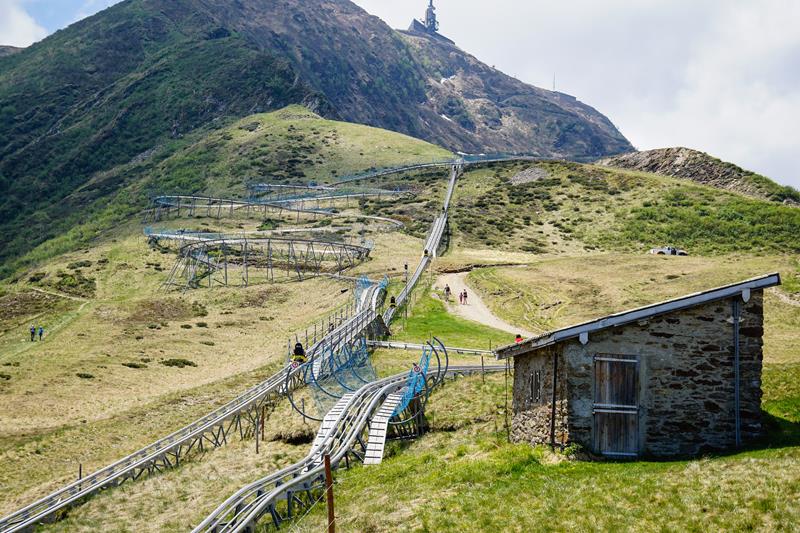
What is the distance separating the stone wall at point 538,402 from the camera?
2155 cm

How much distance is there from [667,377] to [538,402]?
3705 mm

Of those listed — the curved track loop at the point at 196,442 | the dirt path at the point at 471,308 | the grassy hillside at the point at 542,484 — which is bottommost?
the curved track loop at the point at 196,442

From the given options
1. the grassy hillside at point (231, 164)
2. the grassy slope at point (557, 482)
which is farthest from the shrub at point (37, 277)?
the grassy slope at point (557, 482)

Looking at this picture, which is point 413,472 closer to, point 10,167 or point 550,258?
point 550,258

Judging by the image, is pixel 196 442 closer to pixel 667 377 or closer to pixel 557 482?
pixel 557 482

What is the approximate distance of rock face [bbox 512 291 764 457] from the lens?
2105cm

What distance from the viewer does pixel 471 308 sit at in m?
60.2

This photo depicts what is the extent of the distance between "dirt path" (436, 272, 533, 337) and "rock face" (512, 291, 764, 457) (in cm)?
2849

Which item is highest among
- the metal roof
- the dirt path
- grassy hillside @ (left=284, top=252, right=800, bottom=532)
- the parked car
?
the parked car

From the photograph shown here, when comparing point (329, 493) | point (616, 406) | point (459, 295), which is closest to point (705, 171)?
point (459, 295)

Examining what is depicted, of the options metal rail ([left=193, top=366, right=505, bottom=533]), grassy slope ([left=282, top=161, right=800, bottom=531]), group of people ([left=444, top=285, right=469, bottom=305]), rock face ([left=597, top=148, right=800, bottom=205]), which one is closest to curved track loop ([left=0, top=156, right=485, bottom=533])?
metal rail ([left=193, top=366, right=505, bottom=533])

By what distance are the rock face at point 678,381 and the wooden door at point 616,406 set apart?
2.3 inches

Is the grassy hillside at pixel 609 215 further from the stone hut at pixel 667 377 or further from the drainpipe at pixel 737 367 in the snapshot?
the stone hut at pixel 667 377

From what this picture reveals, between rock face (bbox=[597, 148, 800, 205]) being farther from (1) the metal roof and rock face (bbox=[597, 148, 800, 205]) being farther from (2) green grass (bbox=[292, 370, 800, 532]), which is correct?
(2) green grass (bbox=[292, 370, 800, 532])
